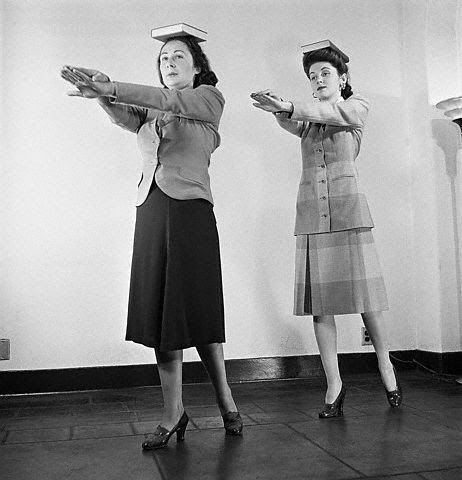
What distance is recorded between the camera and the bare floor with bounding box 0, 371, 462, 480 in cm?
173

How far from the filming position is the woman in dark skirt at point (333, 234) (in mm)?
2488

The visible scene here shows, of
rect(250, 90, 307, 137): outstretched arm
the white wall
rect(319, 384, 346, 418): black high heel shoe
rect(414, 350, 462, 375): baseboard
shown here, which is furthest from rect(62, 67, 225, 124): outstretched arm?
rect(414, 350, 462, 375): baseboard

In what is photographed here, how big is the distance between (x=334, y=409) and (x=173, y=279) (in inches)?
36.6

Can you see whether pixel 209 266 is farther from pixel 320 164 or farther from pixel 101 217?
pixel 101 217

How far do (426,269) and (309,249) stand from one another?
1400 millimetres

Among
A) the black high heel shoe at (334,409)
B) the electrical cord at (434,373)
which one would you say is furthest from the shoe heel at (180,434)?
the electrical cord at (434,373)

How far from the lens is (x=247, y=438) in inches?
82.7

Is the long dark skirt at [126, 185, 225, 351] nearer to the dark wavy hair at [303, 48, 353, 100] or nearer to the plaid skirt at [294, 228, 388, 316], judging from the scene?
the plaid skirt at [294, 228, 388, 316]

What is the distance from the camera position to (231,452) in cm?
192

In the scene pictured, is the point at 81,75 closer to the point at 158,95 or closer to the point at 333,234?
the point at 158,95

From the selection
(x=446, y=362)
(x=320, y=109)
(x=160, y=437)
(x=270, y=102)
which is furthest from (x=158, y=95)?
(x=446, y=362)

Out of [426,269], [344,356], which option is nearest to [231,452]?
[344,356]

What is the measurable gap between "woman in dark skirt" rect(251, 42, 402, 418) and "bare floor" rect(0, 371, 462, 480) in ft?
0.75

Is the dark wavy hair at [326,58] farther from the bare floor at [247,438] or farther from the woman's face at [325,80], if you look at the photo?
the bare floor at [247,438]
